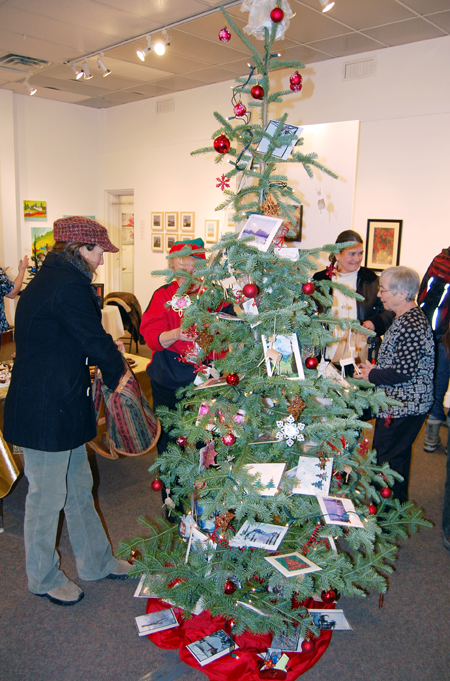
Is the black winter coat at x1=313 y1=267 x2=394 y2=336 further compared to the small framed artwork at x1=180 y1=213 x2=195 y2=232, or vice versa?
the small framed artwork at x1=180 y1=213 x2=195 y2=232

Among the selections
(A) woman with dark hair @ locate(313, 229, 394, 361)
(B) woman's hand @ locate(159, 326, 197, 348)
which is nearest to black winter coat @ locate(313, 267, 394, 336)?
(A) woman with dark hair @ locate(313, 229, 394, 361)

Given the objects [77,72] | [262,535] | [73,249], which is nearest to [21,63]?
[77,72]

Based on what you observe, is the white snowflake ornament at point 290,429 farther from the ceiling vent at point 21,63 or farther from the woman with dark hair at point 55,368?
the ceiling vent at point 21,63

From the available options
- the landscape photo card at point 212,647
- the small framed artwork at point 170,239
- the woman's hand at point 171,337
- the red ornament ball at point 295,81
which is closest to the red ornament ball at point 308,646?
the landscape photo card at point 212,647

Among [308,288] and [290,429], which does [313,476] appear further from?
[308,288]

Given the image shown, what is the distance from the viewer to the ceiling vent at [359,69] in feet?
16.7

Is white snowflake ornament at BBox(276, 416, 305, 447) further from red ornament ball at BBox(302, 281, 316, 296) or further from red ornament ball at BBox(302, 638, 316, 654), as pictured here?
red ornament ball at BBox(302, 638, 316, 654)

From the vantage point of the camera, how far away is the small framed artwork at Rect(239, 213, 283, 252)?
1854 millimetres

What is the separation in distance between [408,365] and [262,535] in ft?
3.84

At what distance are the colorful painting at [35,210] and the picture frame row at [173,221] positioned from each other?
1870 mm

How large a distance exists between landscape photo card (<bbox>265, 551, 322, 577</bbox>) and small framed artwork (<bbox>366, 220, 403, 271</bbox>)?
12.9ft

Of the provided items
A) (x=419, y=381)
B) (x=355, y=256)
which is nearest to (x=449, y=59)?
(x=355, y=256)

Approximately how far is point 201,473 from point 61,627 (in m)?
0.89

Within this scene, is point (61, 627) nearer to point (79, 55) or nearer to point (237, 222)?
point (237, 222)
